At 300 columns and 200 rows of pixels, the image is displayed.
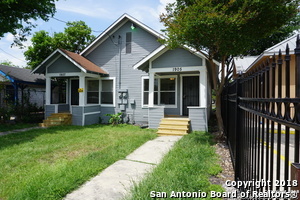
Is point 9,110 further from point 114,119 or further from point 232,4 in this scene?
point 232,4

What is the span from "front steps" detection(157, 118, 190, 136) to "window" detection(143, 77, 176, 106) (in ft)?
7.33

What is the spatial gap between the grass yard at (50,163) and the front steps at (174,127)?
1.28 meters

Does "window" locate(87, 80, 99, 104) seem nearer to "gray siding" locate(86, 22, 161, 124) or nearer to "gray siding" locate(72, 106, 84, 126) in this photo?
"gray siding" locate(86, 22, 161, 124)

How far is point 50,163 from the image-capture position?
4613mm

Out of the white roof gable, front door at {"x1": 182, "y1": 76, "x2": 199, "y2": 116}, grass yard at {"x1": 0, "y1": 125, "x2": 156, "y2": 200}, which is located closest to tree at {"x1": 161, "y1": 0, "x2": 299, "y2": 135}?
the white roof gable

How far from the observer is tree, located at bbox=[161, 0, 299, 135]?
544cm

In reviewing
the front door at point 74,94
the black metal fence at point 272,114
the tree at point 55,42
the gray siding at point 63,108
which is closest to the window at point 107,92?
the front door at point 74,94

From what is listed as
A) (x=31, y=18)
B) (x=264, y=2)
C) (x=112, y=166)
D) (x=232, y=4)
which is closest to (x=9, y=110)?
(x=31, y=18)

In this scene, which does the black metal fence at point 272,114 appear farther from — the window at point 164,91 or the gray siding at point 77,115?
the gray siding at point 77,115

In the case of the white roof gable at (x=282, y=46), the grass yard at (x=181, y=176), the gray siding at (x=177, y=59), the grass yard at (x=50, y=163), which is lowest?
the grass yard at (x=50, y=163)

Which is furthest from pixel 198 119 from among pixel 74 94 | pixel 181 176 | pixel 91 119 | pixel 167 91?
pixel 74 94

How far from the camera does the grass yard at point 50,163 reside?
313 cm

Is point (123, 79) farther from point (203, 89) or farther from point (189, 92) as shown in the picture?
point (203, 89)

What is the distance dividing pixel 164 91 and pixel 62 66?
6.32m
